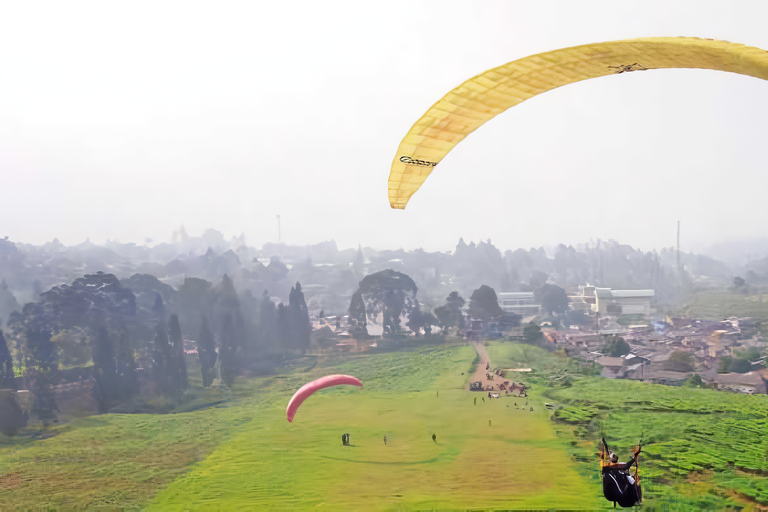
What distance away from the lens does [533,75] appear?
14.2 feet

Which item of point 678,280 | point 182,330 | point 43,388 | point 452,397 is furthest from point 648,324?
A: point 43,388

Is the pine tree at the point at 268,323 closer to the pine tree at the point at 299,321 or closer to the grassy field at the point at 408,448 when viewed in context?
the pine tree at the point at 299,321

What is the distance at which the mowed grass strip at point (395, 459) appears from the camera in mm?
10562

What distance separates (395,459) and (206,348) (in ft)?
22.8

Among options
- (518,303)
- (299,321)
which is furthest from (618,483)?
(299,321)

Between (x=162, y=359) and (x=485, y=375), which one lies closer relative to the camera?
(x=485, y=375)

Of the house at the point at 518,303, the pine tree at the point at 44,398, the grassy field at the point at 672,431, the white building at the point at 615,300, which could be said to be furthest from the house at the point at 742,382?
the pine tree at the point at 44,398

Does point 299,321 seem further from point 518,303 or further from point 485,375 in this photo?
point 518,303

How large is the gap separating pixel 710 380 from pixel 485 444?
6.24 metres

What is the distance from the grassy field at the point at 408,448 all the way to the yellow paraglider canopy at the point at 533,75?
754 cm

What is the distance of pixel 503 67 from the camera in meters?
4.27

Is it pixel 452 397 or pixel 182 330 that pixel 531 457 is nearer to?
pixel 452 397

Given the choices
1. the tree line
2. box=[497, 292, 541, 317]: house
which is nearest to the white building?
box=[497, 292, 541, 317]: house

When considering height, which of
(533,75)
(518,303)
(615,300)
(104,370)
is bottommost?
(104,370)
